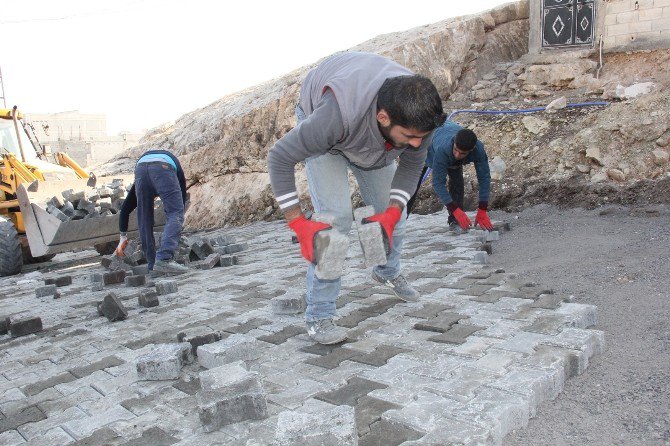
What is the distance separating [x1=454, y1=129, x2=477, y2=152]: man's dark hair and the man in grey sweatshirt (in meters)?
2.20

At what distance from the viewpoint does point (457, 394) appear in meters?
2.13

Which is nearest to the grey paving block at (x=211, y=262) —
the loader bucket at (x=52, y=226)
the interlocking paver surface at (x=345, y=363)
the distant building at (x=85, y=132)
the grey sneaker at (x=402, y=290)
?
the interlocking paver surface at (x=345, y=363)

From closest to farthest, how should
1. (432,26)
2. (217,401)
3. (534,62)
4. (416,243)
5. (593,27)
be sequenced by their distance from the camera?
(217,401)
(416,243)
(593,27)
(534,62)
(432,26)

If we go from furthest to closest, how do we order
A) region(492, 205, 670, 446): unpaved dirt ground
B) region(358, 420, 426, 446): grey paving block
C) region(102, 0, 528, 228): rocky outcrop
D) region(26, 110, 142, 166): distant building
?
1. region(26, 110, 142, 166): distant building
2. region(102, 0, 528, 228): rocky outcrop
3. region(492, 205, 670, 446): unpaved dirt ground
4. region(358, 420, 426, 446): grey paving block

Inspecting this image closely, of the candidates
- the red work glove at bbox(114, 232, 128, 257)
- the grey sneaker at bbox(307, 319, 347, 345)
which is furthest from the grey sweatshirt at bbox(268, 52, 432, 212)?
the red work glove at bbox(114, 232, 128, 257)

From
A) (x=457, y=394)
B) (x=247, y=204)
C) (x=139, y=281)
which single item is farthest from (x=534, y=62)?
(x=457, y=394)

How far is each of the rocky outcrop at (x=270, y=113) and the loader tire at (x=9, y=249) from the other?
4250mm

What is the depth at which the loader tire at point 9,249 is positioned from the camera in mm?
7156

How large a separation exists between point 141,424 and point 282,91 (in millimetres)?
9861

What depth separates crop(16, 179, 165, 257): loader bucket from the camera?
7.12m

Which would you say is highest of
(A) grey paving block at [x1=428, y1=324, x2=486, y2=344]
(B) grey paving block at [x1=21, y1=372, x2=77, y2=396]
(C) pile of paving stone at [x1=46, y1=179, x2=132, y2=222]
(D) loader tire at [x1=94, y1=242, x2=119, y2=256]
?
(C) pile of paving stone at [x1=46, y1=179, x2=132, y2=222]

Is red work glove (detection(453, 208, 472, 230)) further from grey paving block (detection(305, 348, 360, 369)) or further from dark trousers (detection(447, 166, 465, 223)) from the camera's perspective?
grey paving block (detection(305, 348, 360, 369))

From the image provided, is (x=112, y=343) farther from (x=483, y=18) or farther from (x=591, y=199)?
(x=483, y=18)

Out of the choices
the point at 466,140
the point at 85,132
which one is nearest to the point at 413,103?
the point at 466,140
